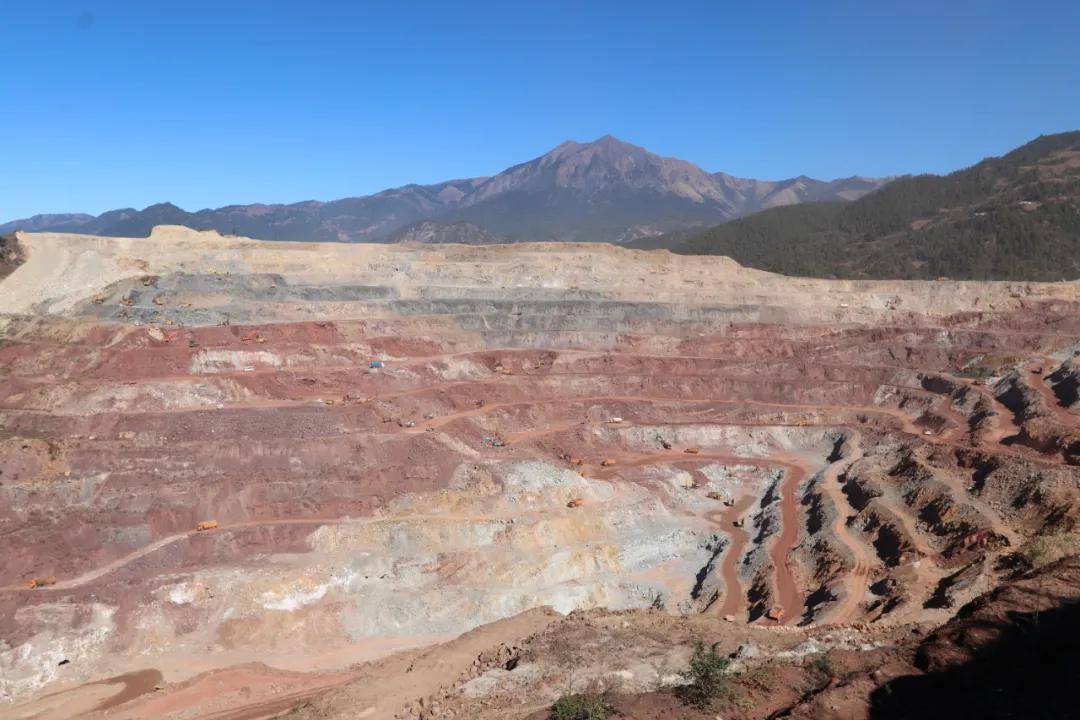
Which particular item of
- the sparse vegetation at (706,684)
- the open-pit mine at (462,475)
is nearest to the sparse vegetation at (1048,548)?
the open-pit mine at (462,475)

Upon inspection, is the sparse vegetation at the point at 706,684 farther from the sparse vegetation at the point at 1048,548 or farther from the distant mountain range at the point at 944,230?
the distant mountain range at the point at 944,230

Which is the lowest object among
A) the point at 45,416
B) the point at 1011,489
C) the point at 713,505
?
the point at 713,505

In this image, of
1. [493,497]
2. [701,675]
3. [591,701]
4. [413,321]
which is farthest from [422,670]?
[413,321]

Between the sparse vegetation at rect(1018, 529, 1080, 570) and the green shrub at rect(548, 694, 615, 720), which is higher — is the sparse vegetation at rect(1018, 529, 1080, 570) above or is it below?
below

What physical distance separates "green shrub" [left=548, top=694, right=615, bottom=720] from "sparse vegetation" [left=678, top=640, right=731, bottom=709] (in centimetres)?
212

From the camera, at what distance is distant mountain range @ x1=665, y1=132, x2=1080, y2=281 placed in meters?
112

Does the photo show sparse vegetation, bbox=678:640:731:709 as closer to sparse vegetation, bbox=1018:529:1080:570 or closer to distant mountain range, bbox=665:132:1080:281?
sparse vegetation, bbox=1018:529:1080:570

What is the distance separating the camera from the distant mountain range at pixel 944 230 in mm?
112250

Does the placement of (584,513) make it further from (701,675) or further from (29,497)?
(29,497)

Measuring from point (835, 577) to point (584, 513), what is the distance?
47.5 ft

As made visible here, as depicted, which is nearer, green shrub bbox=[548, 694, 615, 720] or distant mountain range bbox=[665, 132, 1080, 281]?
green shrub bbox=[548, 694, 615, 720]

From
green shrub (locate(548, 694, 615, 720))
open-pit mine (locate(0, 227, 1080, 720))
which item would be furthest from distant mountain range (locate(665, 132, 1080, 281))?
green shrub (locate(548, 694, 615, 720))

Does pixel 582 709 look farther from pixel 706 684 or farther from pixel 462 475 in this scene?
pixel 462 475

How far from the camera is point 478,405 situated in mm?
57438
